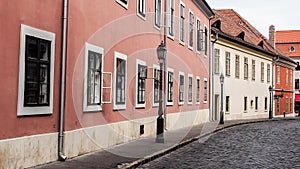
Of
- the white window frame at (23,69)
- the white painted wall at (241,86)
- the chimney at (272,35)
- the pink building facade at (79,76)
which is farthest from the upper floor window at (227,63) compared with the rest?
the white window frame at (23,69)

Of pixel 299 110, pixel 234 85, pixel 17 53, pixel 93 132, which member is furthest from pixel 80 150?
pixel 299 110

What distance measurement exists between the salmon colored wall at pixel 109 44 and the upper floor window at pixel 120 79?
0.22 metres

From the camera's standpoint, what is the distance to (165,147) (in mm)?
15523

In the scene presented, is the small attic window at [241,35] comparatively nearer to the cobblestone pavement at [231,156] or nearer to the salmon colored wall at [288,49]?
the cobblestone pavement at [231,156]

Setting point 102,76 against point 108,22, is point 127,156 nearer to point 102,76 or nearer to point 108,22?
point 102,76

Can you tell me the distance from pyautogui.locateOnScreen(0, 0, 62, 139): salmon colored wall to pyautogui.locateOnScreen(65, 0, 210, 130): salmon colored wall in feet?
4.03

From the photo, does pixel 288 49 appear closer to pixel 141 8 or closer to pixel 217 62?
pixel 217 62

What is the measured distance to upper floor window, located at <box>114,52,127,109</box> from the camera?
15422 mm

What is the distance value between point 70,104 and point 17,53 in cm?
262

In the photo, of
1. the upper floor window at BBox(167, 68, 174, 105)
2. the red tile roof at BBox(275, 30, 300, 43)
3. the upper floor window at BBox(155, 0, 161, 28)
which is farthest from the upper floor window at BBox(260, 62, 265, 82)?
the red tile roof at BBox(275, 30, 300, 43)

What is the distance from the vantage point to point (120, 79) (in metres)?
15.9

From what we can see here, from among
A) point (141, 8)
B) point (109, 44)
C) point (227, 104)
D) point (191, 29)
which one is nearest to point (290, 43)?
point (227, 104)

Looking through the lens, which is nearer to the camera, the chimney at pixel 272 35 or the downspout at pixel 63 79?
the downspout at pixel 63 79

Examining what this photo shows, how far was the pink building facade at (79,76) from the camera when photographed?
9.50 m
